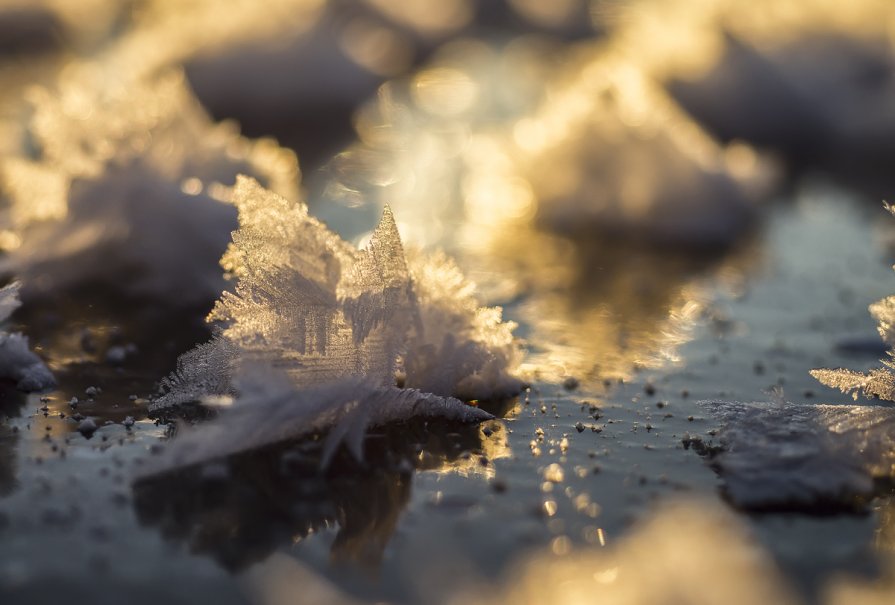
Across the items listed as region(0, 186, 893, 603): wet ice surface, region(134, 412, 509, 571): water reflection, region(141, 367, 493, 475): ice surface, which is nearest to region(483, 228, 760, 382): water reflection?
region(0, 186, 893, 603): wet ice surface

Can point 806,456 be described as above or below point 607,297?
below

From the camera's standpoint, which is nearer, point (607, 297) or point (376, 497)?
point (376, 497)

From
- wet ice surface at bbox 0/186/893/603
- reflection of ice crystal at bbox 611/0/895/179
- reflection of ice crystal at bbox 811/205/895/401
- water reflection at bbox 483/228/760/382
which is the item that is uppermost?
reflection of ice crystal at bbox 611/0/895/179

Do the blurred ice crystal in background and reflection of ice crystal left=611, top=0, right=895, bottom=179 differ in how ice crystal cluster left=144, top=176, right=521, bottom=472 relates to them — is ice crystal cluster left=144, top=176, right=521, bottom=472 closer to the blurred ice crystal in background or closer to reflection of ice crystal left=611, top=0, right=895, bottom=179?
the blurred ice crystal in background

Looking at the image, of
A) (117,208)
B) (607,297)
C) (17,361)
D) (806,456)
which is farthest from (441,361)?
(117,208)

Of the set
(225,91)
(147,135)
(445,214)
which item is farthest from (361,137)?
Answer: (147,135)

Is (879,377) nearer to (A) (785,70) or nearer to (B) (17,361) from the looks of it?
(B) (17,361)

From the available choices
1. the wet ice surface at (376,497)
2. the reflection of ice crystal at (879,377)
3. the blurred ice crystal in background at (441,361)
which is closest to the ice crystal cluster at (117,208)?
the blurred ice crystal in background at (441,361)

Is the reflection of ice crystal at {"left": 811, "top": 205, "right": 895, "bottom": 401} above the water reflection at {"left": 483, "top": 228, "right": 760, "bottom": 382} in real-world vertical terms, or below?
below
